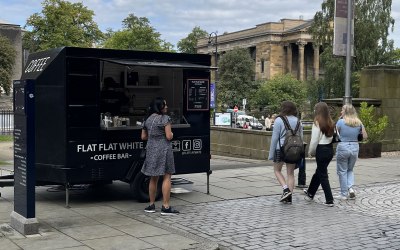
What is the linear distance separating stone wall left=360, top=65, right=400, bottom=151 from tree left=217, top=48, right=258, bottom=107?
203 feet

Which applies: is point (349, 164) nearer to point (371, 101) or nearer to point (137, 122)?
point (137, 122)

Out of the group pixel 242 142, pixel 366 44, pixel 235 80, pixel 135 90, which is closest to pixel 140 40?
A: pixel 235 80

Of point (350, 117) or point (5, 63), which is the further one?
point (5, 63)

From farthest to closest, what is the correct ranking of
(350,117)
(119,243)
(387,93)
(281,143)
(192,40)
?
(192,40) → (387,93) → (350,117) → (281,143) → (119,243)

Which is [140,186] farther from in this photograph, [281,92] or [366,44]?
[281,92]

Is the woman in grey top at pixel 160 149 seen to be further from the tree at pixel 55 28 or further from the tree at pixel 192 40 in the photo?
the tree at pixel 192 40

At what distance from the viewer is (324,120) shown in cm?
942

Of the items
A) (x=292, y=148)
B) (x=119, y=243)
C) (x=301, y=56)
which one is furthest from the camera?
(x=301, y=56)

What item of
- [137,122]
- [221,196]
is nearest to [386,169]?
[221,196]

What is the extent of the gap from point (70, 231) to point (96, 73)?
2863mm

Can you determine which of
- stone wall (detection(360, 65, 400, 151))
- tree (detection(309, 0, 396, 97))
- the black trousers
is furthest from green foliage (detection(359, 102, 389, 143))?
tree (detection(309, 0, 396, 97))

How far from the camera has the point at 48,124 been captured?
887cm

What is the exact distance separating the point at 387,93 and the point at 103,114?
12843 mm

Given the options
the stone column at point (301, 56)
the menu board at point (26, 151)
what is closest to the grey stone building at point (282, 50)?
the stone column at point (301, 56)
